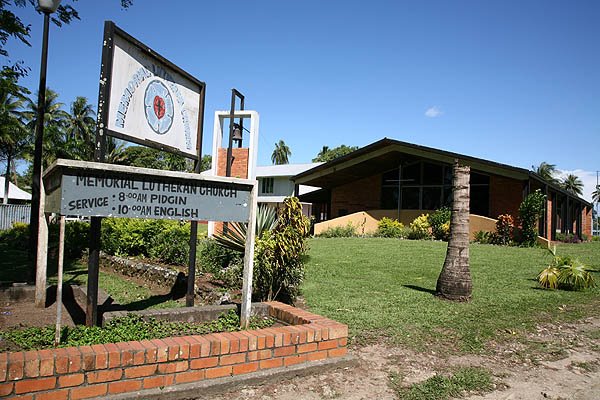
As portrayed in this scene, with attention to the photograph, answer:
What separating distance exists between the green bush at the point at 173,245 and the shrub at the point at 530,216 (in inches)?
620

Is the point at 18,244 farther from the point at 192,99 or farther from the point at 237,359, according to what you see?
the point at 237,359

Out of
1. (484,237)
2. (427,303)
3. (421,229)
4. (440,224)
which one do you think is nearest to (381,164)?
(421,229)

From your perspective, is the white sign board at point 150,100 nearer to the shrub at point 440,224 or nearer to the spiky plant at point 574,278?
the spiky plant at point 574,278

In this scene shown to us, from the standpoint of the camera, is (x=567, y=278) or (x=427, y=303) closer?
(x=427, y=303)

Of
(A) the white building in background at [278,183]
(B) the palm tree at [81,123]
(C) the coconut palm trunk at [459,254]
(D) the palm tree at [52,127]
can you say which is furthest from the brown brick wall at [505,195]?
(B) the palm tree at [81,123]

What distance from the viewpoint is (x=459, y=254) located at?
700 centimetres

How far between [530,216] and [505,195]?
3751 millimetres

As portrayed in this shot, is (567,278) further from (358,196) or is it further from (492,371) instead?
(358,196)

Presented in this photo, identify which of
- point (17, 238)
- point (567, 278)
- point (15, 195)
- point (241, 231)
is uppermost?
point (15, 195)

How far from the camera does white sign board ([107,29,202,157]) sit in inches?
177

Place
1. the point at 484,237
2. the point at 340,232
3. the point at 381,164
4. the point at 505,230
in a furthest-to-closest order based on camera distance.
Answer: the point at 381,164
the point at 340,232
the point at 484,237
the point at 505,230

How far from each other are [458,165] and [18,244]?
15.1m

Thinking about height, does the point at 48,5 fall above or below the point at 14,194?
above

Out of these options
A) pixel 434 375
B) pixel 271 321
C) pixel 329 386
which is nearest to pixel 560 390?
pixel 434 375
